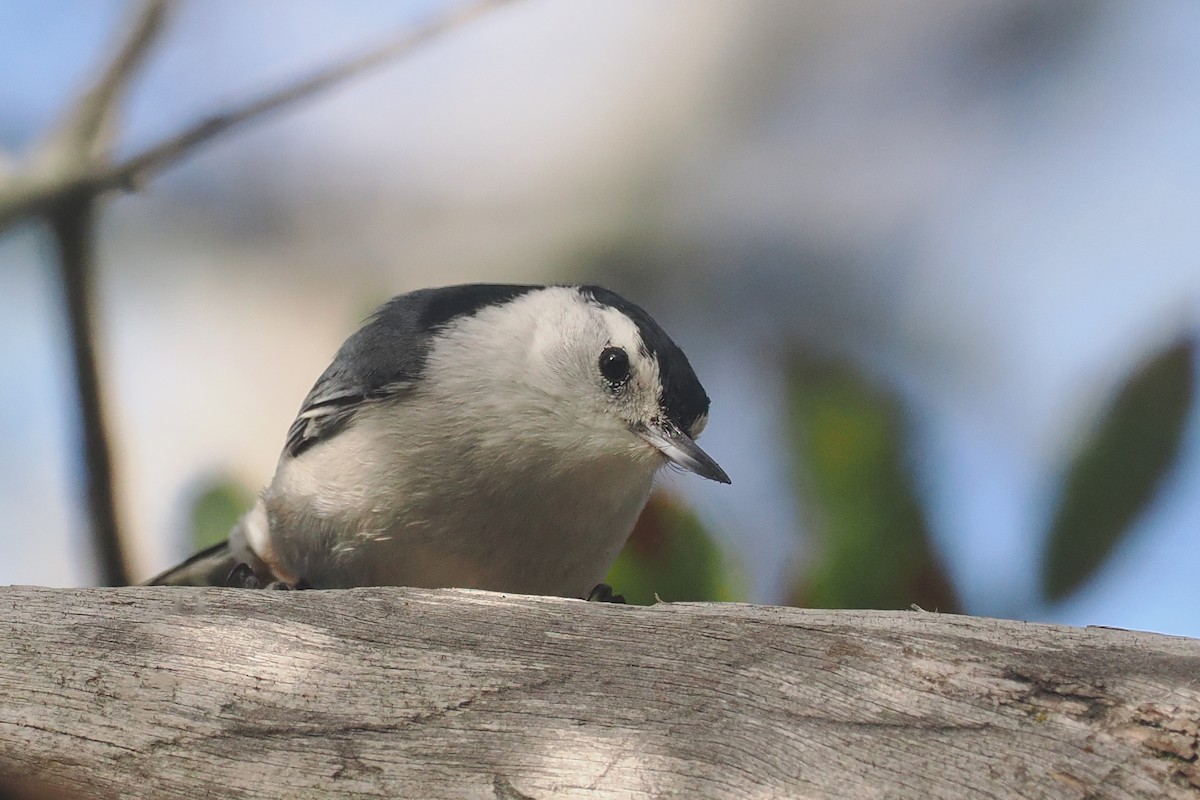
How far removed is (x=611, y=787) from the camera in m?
1.03

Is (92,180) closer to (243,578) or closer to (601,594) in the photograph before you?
(243,578)

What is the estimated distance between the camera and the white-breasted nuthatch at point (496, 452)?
1.65 metres

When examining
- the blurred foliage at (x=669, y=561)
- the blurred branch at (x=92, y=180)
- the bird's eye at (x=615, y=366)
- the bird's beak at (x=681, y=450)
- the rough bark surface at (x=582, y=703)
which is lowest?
the blurred foliage at (x=669, y=561)

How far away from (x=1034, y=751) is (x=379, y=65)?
2423mm

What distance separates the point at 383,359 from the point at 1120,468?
122 cm

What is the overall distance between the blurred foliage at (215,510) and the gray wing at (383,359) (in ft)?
1.69

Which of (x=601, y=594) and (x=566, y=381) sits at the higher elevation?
(x=566, y=381)

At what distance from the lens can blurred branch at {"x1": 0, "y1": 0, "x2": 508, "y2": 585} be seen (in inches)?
103

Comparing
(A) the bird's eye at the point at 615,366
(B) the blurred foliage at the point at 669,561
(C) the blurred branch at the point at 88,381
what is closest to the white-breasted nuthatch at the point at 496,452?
(A) the bird's eye at the point at 615,366

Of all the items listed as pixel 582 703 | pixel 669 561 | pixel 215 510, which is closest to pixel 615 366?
pixel 669 561

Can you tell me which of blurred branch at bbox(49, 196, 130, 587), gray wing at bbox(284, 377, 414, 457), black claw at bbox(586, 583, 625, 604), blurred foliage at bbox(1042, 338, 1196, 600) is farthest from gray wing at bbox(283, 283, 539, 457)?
blurred foliage at bbox(1042, 338, 1196, 600)

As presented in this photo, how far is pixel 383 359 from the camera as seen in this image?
72.1 inches

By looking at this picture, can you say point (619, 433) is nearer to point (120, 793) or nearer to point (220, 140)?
point (120, 793)

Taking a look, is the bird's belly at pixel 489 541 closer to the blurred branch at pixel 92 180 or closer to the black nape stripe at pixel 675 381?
the black nape stripe at pixel 675 381
